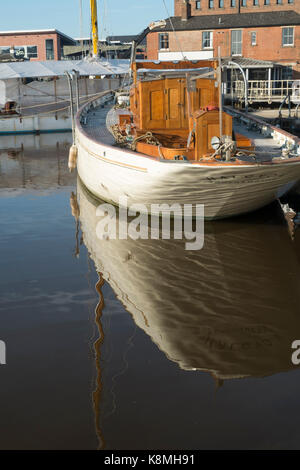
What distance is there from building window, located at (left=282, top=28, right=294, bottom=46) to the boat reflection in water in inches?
1435

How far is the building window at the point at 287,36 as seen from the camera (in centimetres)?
4444

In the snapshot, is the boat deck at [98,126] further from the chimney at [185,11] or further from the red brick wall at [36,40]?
the red brick wall at [36,40]

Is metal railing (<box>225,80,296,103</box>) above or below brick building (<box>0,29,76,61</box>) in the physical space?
below

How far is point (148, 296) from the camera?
8828mm

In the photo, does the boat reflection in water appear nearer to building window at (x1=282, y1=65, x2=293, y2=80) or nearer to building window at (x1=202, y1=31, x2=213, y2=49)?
building window at (x1=282, y1=65, x2=293, y2=80)

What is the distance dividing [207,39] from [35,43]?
44.7m

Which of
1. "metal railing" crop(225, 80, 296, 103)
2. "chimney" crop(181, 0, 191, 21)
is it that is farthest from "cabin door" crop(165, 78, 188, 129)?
"chimney" crop(181, 0, 191, 21)

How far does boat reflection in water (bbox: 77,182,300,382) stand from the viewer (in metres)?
6.90

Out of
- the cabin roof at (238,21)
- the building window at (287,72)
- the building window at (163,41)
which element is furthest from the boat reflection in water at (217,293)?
the building window at (163,41)

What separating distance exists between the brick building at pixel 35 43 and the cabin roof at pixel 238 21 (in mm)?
39633

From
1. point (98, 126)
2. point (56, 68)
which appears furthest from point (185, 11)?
point (98, 126)

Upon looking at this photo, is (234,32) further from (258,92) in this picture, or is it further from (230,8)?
(258,92)

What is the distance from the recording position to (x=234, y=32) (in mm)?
45656

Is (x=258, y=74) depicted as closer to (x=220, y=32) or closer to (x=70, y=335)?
(x=220, y=32)
